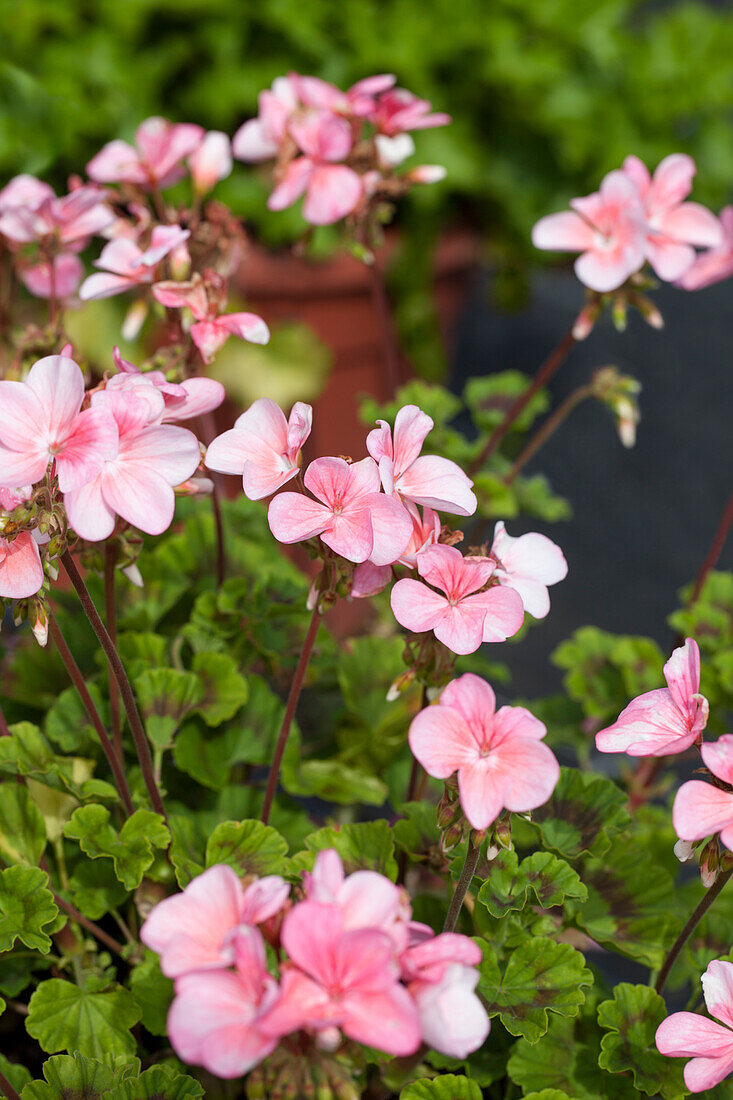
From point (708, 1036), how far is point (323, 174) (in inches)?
25.9

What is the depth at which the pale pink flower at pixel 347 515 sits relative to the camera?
47 cm

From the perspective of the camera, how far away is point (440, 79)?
194 centimetres

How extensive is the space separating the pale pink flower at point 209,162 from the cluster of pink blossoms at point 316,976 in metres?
0.64

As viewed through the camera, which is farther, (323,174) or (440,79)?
(440,79)

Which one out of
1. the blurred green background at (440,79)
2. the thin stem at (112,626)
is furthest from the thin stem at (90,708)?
the blurred green background at (440,79)

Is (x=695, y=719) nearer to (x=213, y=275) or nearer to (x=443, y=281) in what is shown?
(x=213, y=275)

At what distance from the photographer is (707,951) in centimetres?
66

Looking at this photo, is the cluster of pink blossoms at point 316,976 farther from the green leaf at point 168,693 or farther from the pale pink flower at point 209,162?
the pale pink flower at point 209,162

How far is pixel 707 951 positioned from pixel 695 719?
0.26 metres

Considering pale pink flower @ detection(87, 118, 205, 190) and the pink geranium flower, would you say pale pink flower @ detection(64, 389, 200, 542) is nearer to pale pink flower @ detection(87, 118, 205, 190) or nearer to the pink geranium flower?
the pink geranium flower

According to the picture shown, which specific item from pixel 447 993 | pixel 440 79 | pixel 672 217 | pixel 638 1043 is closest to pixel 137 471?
pixel 447 993

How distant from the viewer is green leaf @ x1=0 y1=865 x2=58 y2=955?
56cm

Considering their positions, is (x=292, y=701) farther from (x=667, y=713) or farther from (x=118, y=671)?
(x=667, y=713)

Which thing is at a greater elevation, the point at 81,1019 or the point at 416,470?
the point at 416,470
